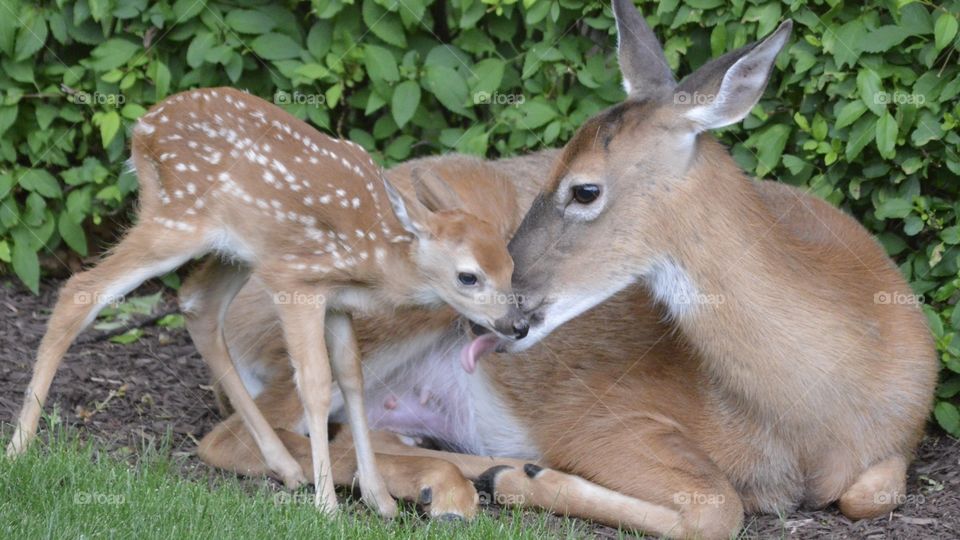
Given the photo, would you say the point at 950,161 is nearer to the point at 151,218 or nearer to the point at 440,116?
the point at 440,116

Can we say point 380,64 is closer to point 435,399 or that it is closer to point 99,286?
point 435,399

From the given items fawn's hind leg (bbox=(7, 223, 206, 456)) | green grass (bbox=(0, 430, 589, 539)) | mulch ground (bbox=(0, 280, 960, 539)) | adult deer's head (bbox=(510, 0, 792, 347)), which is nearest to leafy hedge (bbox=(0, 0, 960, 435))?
mulch ground (bbox=(0, 280, 960, 539))

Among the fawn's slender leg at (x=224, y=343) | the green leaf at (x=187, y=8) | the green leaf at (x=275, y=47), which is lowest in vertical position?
the fawn's slender leg at (x=224, y=343)

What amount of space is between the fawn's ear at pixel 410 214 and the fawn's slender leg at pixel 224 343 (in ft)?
3.28

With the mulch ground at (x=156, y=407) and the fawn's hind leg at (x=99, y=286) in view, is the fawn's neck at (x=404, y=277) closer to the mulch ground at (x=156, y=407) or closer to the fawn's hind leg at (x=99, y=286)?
the fawn's hind leg at (x=99, y=286)

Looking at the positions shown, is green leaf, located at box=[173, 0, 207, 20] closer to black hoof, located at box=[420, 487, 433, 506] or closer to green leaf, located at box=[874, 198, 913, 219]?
black hoof, located at box=[420, 487, 433, 506]

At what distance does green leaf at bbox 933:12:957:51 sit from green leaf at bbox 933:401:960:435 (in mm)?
1532

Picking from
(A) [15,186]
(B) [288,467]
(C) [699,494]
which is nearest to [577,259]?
(C) [699,494]

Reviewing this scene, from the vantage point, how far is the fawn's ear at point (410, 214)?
529 cm

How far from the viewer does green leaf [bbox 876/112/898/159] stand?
6301mm

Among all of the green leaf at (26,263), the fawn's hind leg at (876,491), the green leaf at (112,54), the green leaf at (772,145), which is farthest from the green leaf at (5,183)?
the fawn's hind leg at (876,491)

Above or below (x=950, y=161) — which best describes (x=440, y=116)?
below

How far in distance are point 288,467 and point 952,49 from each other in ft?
10.8

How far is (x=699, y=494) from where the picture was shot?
5590mm
